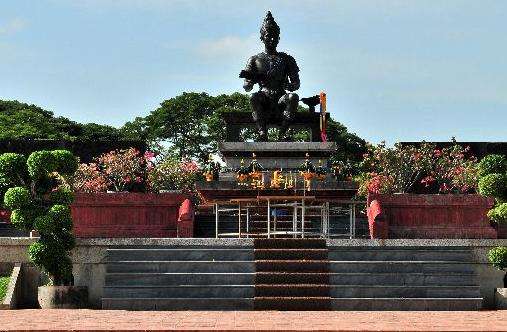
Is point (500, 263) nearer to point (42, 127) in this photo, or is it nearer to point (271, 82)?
point (271, 82)

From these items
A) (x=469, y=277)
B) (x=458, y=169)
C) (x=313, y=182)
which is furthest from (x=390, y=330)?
(x=458, y=169)

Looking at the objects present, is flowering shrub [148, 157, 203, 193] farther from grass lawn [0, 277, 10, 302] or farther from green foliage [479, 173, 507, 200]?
green foliage [479, 173, 507, 200]

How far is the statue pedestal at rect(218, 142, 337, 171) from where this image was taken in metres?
28.2

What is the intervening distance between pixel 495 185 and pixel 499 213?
0.66 m

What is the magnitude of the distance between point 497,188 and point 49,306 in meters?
9.28

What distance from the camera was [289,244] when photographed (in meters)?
21.5

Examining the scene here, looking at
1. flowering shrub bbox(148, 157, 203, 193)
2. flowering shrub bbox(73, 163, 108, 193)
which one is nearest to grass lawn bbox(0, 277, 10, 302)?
flowering shrub bbox(73, 163, 108, 193)

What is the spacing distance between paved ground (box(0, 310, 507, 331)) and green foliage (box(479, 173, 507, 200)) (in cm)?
339

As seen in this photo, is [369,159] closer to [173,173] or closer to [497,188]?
[173,173]

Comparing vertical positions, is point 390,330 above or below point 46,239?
below

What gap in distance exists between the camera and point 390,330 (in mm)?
15570

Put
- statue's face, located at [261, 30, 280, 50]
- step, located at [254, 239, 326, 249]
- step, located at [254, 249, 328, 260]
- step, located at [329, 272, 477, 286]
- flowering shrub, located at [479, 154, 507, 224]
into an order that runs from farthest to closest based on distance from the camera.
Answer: statue's face, located at [261, 30, 280, 50], flowering shrub, located at [479, 154, 507, 224], step, located at [254, 239, 326, 249], step, located at [254, 249, 328, 260], step, located at [329, 272, 477, 286]

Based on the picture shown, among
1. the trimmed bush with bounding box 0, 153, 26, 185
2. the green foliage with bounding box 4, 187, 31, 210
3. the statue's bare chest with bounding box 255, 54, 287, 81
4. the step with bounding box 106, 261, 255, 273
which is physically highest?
the statue's bare chest with bounding box 255, 54, 287, 81

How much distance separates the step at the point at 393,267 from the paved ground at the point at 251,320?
1.60m
